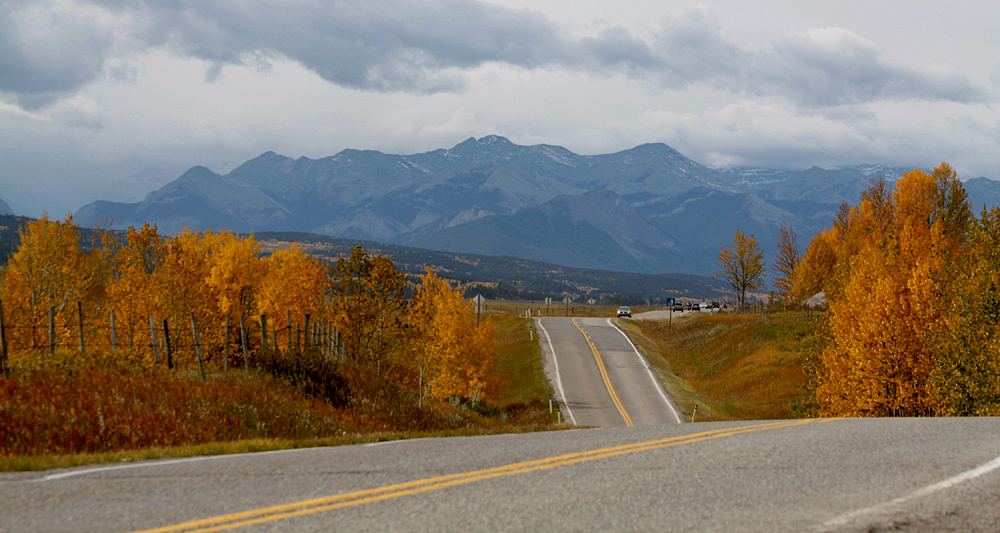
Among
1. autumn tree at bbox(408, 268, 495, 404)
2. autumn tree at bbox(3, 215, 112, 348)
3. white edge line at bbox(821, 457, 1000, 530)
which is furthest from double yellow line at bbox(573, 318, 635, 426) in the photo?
white edge line at bbox(821, 457, 1000, 530)

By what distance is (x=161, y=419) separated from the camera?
12.7 meters

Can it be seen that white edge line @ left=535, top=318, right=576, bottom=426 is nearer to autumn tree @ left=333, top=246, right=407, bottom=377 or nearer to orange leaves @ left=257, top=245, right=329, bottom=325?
autumn tree @ left=333, top=246, right=407, bottom=377

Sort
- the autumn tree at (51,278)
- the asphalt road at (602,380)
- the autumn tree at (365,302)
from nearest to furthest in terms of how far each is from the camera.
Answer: the autumn tree at (365,302) → the autumn tree at (51,278) → the asphalt road at (602,380)

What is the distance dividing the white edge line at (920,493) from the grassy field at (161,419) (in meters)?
8.56

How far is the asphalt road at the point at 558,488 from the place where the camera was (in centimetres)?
620

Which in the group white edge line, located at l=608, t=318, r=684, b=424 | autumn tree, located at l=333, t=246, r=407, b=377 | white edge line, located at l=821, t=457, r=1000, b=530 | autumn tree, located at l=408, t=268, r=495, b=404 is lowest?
white edge line, located at l=608, t=318, r=684, b=424

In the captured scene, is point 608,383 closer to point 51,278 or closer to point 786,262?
point 51,278

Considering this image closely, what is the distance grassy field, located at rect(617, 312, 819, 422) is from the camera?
4484cm

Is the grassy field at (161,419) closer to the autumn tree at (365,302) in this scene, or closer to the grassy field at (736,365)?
the autumn tree at (365,302)

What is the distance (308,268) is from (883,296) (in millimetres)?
34170

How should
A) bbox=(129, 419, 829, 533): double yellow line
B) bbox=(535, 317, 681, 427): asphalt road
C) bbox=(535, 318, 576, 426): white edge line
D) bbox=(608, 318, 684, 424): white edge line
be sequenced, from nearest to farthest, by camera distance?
bbox=(129, 419, 829, 533): double yellow line, bbox=(535, 317, 681, 427): asphalt road, bbox=(535, 318, 576, 426): white edge line, bbox=(608, 318, 684, 424): white edge line

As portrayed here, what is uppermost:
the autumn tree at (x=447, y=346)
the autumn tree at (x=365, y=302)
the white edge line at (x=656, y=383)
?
the autumn tree at (x=365, y=302)

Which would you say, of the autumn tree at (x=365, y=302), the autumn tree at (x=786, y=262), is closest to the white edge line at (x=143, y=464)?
the autumn tree at (x=365, y=302)

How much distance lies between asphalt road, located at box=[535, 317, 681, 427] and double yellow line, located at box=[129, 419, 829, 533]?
25669mm
